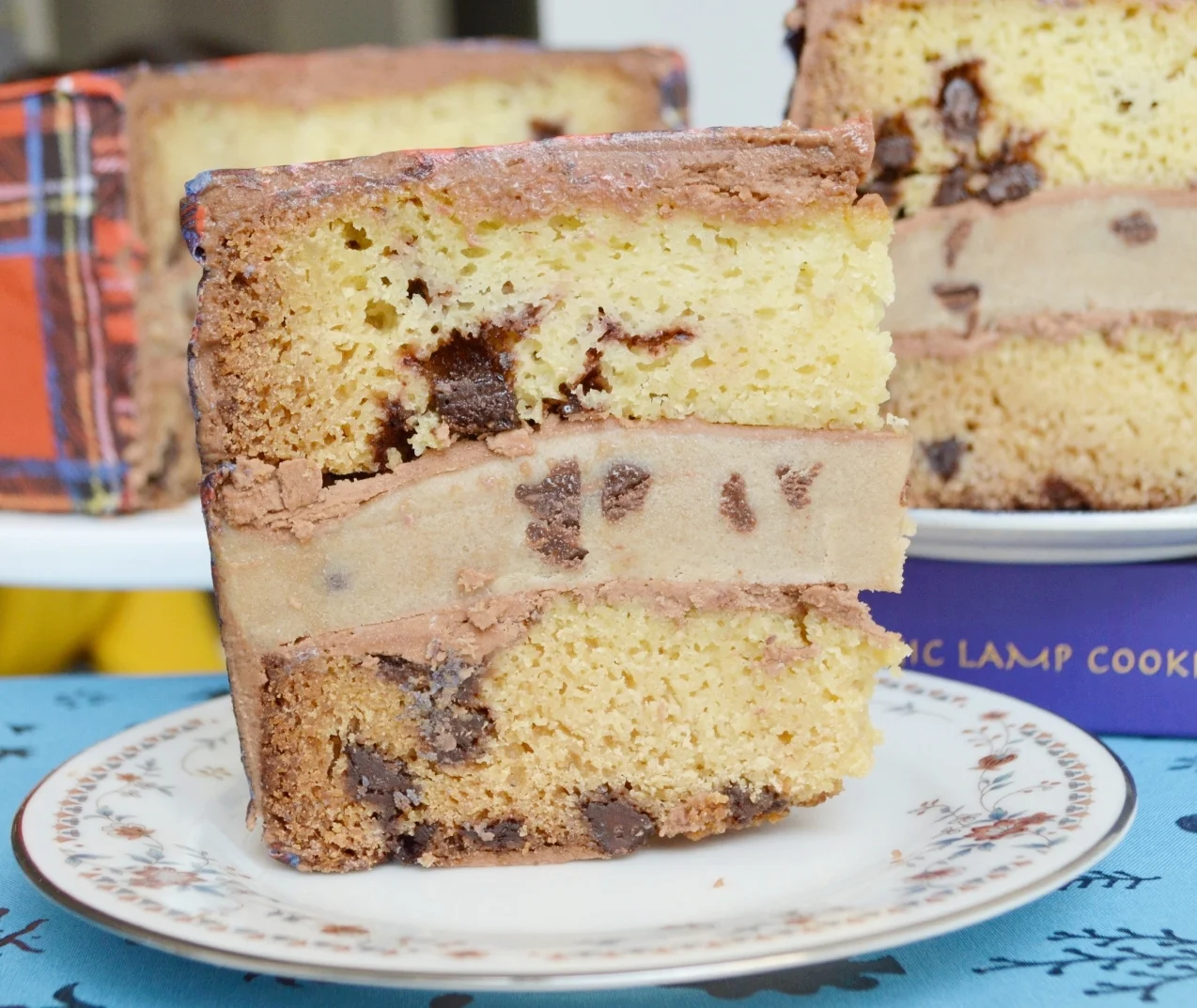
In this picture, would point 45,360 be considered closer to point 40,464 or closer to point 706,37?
point 40,464

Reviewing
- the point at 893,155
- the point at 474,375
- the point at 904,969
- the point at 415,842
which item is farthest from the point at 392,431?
the point at 893,155

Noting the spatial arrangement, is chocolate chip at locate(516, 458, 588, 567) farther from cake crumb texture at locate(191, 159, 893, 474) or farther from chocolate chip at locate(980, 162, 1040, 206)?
chocolate chip at locate(980, 162, 1040, 206)

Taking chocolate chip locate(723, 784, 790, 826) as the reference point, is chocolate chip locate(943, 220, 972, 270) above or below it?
above

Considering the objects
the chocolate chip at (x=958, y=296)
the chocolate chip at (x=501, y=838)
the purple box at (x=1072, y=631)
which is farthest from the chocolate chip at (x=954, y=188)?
the chocolate chip at (x=501, y=838)

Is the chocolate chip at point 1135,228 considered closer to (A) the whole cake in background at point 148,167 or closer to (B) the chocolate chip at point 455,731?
(B) the chocolate chip at point 455,731

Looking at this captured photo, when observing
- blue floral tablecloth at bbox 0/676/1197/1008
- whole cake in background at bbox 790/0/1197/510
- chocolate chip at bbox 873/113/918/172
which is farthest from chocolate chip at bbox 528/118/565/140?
blue floral tablecloth at bbox 0/676/1197/1008

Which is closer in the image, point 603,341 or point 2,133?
point 603,341

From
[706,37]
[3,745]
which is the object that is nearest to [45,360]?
[3,745]
